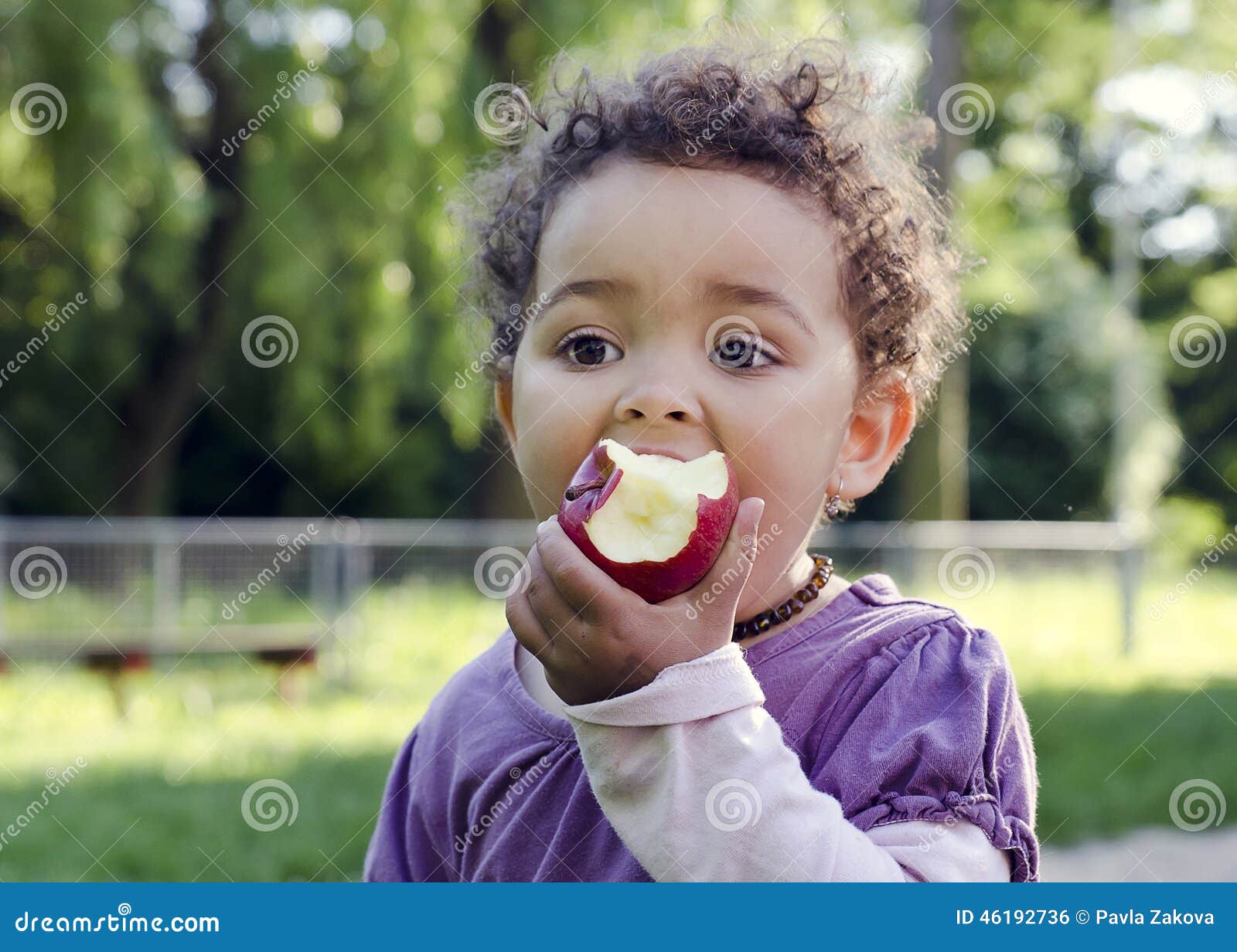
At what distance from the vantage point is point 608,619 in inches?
50.3

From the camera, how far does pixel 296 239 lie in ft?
33.5

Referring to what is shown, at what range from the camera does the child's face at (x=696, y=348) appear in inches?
57.0

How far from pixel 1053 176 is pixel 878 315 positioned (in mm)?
20604

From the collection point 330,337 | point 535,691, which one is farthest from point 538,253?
point 330,337

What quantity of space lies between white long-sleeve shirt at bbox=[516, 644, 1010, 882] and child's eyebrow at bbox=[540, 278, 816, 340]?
422 mm

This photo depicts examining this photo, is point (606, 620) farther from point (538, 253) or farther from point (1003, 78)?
point (1003, 78)
